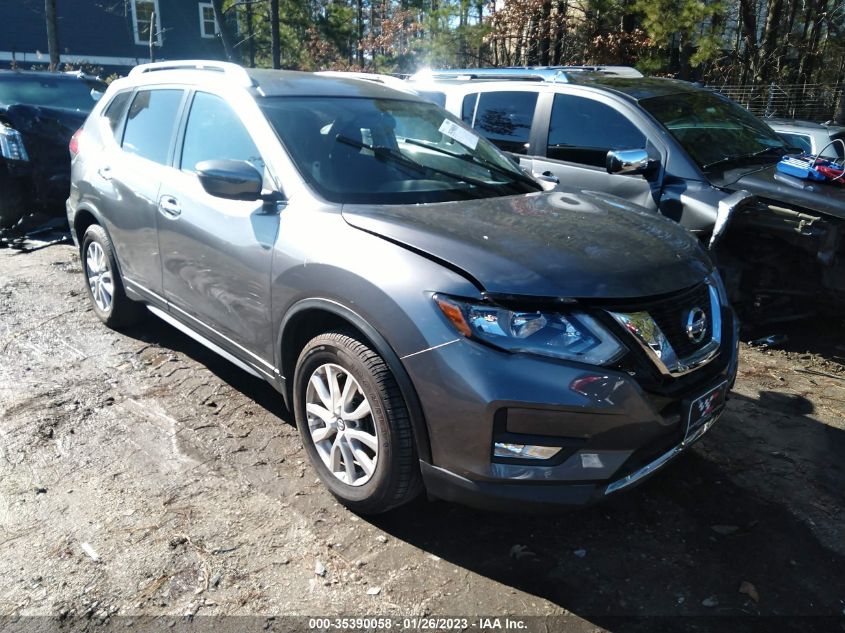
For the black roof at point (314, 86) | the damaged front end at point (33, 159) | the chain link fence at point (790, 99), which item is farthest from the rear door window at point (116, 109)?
the chain link fence at point (790, 99)

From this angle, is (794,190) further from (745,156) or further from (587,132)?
(587,132)

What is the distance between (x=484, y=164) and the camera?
4.00 metres

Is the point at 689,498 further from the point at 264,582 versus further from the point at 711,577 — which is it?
the point at 264,582

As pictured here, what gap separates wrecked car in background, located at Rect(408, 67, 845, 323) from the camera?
477 cm

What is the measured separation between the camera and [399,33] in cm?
2412

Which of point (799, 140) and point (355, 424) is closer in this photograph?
point (355, 424)

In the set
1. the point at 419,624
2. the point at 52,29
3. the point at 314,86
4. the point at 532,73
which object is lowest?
the point at 419,624

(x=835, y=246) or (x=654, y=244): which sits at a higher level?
(x=654, y=244)

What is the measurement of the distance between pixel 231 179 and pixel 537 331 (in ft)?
5.23

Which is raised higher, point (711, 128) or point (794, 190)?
point (711, 128)

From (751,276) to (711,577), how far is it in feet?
10.1

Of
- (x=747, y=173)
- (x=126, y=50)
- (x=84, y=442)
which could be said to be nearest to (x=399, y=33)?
(x=126, y=50)

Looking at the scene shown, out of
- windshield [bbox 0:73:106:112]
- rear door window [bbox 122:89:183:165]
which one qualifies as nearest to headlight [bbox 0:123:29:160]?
windshield [bbox 0:73:106:112]

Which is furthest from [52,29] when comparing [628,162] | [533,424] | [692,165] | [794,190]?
[533,424]
